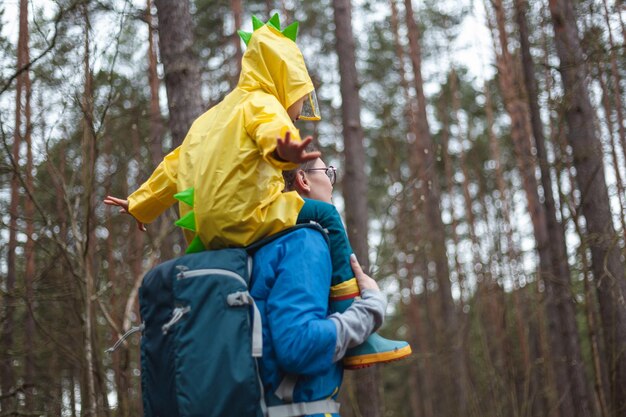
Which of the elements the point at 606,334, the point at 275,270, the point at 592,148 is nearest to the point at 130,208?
the point at 275,270

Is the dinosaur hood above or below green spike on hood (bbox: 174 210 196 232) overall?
above

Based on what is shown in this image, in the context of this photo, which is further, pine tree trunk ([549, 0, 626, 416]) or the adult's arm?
pine tree trunk ([549, 0, 626, 416])

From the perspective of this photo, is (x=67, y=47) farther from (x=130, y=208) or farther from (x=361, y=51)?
(x=361, y=51)

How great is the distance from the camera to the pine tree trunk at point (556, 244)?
901 cm

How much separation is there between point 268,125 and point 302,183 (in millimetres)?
564

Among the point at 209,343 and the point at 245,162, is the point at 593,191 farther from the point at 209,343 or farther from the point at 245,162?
the point at 209,343

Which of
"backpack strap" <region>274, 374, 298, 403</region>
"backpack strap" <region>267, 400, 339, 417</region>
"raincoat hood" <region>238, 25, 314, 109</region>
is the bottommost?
"backpack strap" <region>267, 400, 339, 417</region>

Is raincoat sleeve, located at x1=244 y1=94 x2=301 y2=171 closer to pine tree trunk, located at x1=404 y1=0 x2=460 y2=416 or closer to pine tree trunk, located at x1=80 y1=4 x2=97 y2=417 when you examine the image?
pine tree trunk, located at x1=80 y1=4 x2=97 y2=417

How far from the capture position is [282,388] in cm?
243

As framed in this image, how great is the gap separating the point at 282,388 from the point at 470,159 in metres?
19.4

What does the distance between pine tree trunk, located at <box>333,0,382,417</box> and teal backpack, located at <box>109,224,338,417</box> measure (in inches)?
210

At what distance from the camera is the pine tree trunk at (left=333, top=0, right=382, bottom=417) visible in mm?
7992

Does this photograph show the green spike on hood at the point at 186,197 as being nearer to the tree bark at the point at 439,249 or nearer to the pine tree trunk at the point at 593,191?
the pine tree trunk at the point at 593,191

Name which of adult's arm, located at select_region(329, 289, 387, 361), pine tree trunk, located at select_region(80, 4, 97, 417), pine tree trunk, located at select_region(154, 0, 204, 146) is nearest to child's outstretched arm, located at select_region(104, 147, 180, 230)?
adult's arm, located at select_region(329, 289, 387, 361)
